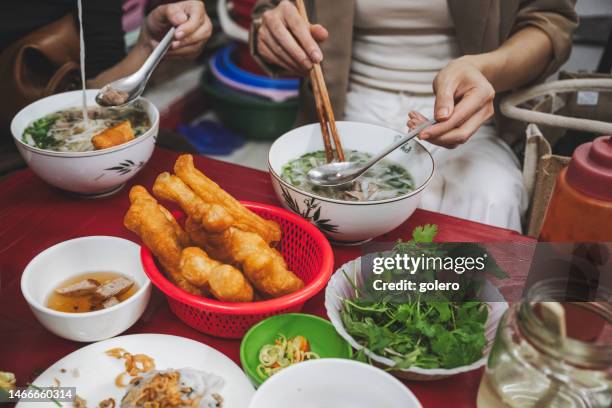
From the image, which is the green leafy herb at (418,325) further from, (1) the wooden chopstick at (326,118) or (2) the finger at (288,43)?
(2) the finger at (288,43)

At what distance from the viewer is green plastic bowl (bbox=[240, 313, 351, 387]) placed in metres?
0.93

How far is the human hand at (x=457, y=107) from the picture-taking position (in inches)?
52.4

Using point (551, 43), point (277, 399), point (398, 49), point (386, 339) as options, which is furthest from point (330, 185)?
Answer: point (551, 43)

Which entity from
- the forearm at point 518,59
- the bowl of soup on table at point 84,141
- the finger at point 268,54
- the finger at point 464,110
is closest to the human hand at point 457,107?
the finger at point 464,110

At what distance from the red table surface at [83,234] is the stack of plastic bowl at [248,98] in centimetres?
196

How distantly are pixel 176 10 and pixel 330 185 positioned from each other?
0.87 metres

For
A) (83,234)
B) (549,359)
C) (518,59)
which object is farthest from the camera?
(518,59)

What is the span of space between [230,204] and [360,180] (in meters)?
0.43

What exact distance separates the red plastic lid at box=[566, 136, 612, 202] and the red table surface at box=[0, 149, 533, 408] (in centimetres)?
40

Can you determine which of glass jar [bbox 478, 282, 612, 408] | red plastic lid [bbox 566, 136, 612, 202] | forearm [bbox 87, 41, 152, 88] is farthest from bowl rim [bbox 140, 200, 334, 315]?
forearm [bbox 87, 41, 152, 88]

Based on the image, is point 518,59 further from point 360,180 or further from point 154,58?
point 154,58

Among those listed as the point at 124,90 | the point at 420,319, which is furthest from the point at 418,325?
the point at 124,90

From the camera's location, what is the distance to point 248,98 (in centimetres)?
353

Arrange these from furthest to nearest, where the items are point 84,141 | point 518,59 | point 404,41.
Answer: point 404,41, point 518,59, point 84,141
